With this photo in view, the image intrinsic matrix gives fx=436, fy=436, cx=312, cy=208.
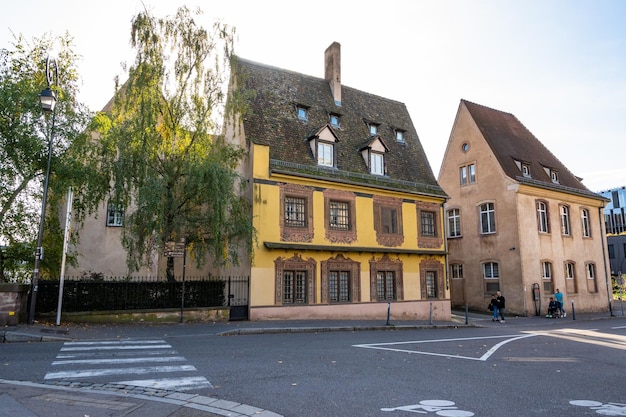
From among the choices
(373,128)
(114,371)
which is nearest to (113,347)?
(114,371)

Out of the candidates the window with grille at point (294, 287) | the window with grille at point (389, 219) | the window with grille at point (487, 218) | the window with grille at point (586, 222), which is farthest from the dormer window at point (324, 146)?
the window with grille at point (586, 222)

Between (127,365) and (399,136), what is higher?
(399,136)

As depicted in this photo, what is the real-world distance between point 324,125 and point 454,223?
15.1 m

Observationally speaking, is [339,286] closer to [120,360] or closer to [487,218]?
[120,360]

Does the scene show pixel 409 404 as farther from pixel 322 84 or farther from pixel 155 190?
pixel 322 84

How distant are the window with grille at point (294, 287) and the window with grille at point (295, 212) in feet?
7.49

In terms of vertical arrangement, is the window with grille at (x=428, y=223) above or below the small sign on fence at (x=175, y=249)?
above

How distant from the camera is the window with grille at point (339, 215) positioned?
21453 millimetres

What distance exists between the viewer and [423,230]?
24.4m

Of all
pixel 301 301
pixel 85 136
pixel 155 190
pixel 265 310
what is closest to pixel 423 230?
pixel 301 301

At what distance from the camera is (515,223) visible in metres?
27.9

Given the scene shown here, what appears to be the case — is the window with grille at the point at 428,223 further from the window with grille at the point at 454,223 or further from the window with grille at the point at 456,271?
the window with grille at the point at 456,271

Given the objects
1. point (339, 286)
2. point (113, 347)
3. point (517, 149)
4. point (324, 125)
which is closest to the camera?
point (113, 347)

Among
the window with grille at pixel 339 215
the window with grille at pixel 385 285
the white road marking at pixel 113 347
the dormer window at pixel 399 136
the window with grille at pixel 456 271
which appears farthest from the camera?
the window with grille at pixel 456 271
